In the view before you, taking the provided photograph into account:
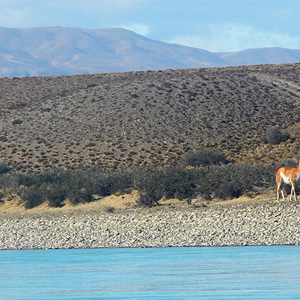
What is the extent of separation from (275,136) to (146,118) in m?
14.2

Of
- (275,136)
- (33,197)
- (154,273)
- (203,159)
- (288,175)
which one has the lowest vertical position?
(33,197)

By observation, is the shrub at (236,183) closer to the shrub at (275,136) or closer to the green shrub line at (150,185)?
the green shrub line at (150,185)

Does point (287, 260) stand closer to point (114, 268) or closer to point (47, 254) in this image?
point (114, 268)

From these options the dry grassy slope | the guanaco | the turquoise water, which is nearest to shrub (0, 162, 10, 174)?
the dry grassy slope

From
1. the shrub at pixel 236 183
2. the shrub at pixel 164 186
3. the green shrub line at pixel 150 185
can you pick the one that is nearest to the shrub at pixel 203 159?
the green shrub line at pixel 150 185

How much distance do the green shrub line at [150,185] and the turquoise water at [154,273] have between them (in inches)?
451

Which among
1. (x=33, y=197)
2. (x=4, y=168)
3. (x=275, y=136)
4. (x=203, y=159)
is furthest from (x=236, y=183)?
(x=4, y=168)

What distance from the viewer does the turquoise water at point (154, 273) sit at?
1531 centimetres

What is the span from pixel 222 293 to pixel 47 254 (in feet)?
33.2

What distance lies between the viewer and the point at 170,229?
27.0m

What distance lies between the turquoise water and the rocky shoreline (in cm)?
116

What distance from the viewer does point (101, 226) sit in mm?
29172

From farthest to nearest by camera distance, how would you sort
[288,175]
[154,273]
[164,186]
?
[164,186] → [288,175] → [154,273]

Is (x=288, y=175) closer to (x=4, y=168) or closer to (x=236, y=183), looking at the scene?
(x=236, y=183)
